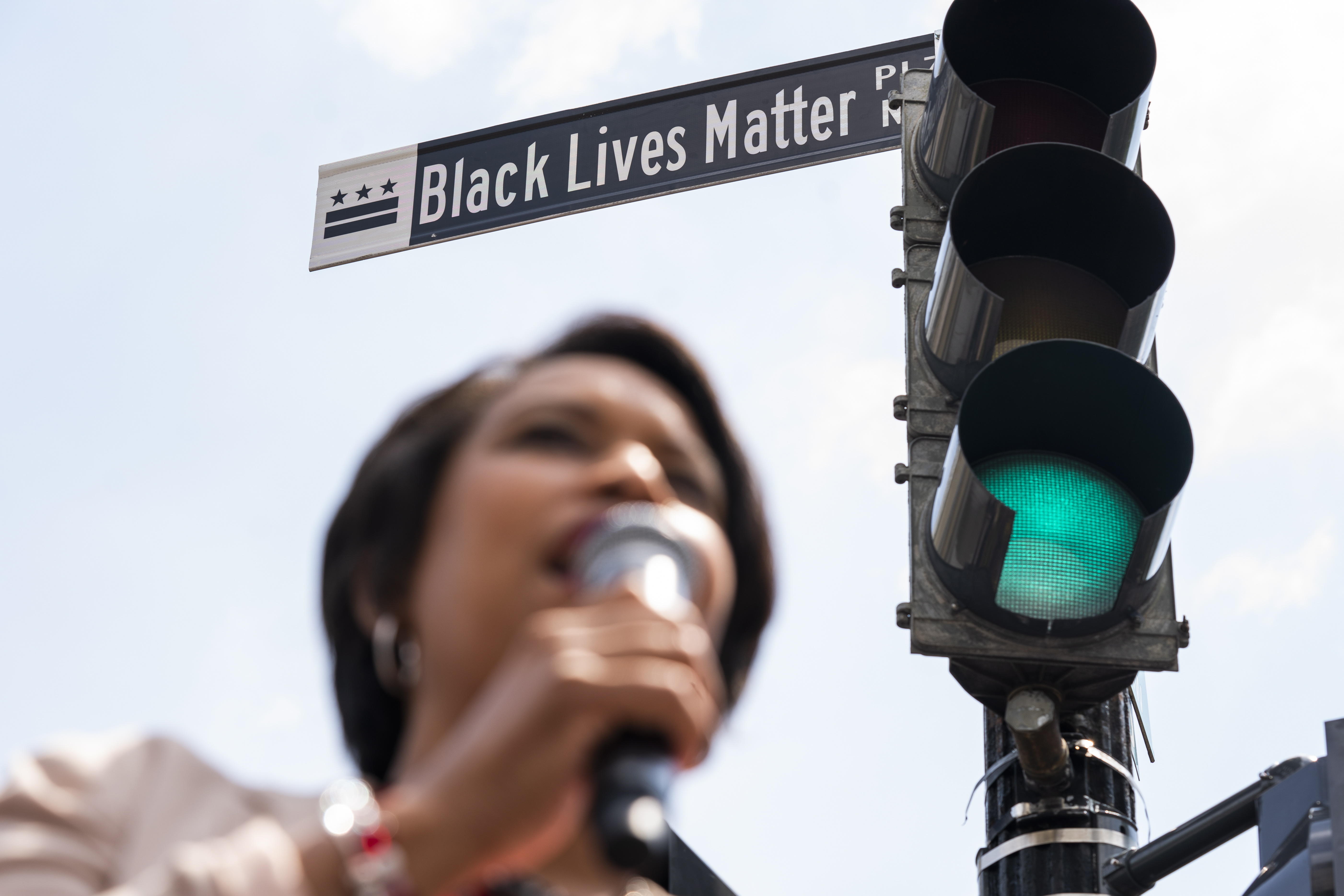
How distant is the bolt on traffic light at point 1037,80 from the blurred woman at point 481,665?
1891mm

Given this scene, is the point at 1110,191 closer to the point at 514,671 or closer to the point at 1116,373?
the point at 1116,373

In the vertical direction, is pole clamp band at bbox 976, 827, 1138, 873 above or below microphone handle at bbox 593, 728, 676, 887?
above

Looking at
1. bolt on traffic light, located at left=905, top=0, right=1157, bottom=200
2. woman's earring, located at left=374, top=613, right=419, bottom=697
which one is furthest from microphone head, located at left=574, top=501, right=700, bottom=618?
bolt on traffic light, located at left=905, top=0, right=1157, bottom=200

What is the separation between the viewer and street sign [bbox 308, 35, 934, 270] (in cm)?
457

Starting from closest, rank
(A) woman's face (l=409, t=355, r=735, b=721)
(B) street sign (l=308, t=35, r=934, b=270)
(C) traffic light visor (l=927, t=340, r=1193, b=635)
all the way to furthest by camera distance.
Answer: (A) woman's face (l=409, t=355, r=735, b=721), (C) traffic light visor (l=927, t=340, r=1193, b=635), (B) street sign (l=308, t=35, r=934, b=270)

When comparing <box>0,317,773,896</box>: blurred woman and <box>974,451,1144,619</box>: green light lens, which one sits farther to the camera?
<box>974,451,1144,619</box>: green light lens

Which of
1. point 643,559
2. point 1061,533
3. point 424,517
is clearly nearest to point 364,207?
point 1061,533

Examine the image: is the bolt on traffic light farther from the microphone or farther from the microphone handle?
the microphone handle

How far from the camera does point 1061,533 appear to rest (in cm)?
318

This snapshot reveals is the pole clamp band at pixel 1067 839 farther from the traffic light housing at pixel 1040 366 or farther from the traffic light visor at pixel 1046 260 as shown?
the traffic light visor at pixel 1046 260

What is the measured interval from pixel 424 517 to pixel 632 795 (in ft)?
2.05

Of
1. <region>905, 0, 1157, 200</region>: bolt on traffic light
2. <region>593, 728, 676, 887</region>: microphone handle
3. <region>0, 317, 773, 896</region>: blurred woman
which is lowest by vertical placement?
<region>593, 728, 676, 887</region>: microphone handle

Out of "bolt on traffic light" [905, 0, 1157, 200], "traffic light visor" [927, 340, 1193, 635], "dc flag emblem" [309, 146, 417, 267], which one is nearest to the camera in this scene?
"traffic light visor" [927, 340, 1193, 635]

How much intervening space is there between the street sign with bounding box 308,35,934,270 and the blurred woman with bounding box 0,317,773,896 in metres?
2.65
